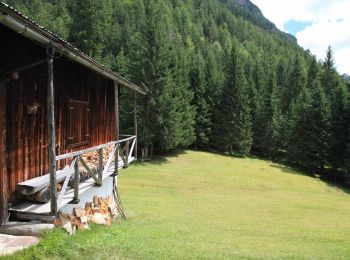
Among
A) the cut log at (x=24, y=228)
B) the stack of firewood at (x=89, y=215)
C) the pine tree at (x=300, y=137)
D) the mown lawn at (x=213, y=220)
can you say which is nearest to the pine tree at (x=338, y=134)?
the pine tree at (x=300, y=137)

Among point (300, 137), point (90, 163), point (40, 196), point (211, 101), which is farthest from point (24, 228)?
point (211, 101)

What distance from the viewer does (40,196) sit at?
9.41m

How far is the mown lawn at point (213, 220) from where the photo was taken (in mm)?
10711

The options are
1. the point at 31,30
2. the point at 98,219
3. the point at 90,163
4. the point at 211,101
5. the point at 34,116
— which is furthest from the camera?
the point at 211,101

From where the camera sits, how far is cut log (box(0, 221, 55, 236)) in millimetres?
8727

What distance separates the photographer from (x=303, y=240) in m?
16.2

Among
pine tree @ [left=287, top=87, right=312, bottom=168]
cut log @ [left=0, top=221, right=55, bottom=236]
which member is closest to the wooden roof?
cut log @ [left=0, top=221, right=55, bottom=236]

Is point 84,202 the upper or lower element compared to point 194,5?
lower

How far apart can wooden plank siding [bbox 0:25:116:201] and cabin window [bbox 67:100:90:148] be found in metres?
0.15

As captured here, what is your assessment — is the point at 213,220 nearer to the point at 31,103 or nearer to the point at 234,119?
the point at 31,103

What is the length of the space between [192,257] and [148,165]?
2889 centimetres

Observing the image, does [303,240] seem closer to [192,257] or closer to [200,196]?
[192,257]

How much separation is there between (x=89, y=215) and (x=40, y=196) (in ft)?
10.7

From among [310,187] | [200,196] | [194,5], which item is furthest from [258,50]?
[200,196]
